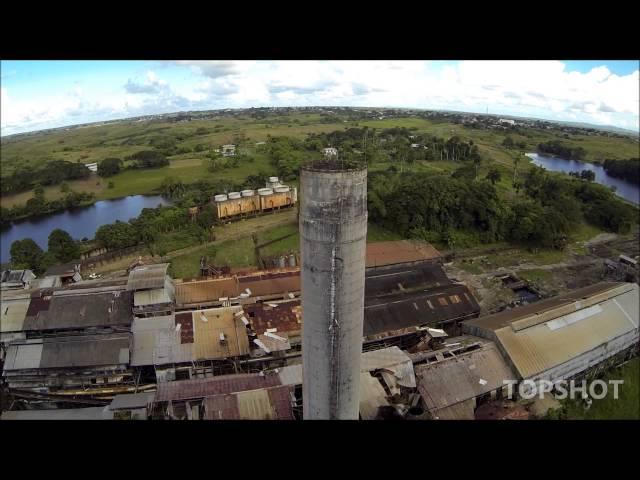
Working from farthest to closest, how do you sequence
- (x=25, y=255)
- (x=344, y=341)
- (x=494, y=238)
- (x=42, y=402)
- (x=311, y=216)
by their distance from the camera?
(x=494, y=238) → (x=25, y=255) → (x=42, y=402) → (x=344, y=341) → (x=311, y=216)

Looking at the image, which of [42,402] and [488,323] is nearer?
[42,402]

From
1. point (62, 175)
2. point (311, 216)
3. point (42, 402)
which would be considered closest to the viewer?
point (311, 216)

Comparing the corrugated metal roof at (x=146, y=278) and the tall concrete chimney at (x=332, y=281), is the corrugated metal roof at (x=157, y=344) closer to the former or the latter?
the corrugated metal roof at (x=146, y=278)

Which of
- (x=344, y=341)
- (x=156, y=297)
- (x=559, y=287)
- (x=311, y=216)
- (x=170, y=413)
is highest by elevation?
(x=311, y=216)

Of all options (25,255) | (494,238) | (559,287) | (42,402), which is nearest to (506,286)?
(559,287)

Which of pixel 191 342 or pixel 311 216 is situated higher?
pixel 311 216

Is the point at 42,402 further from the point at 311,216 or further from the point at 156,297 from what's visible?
the point at 311,216
